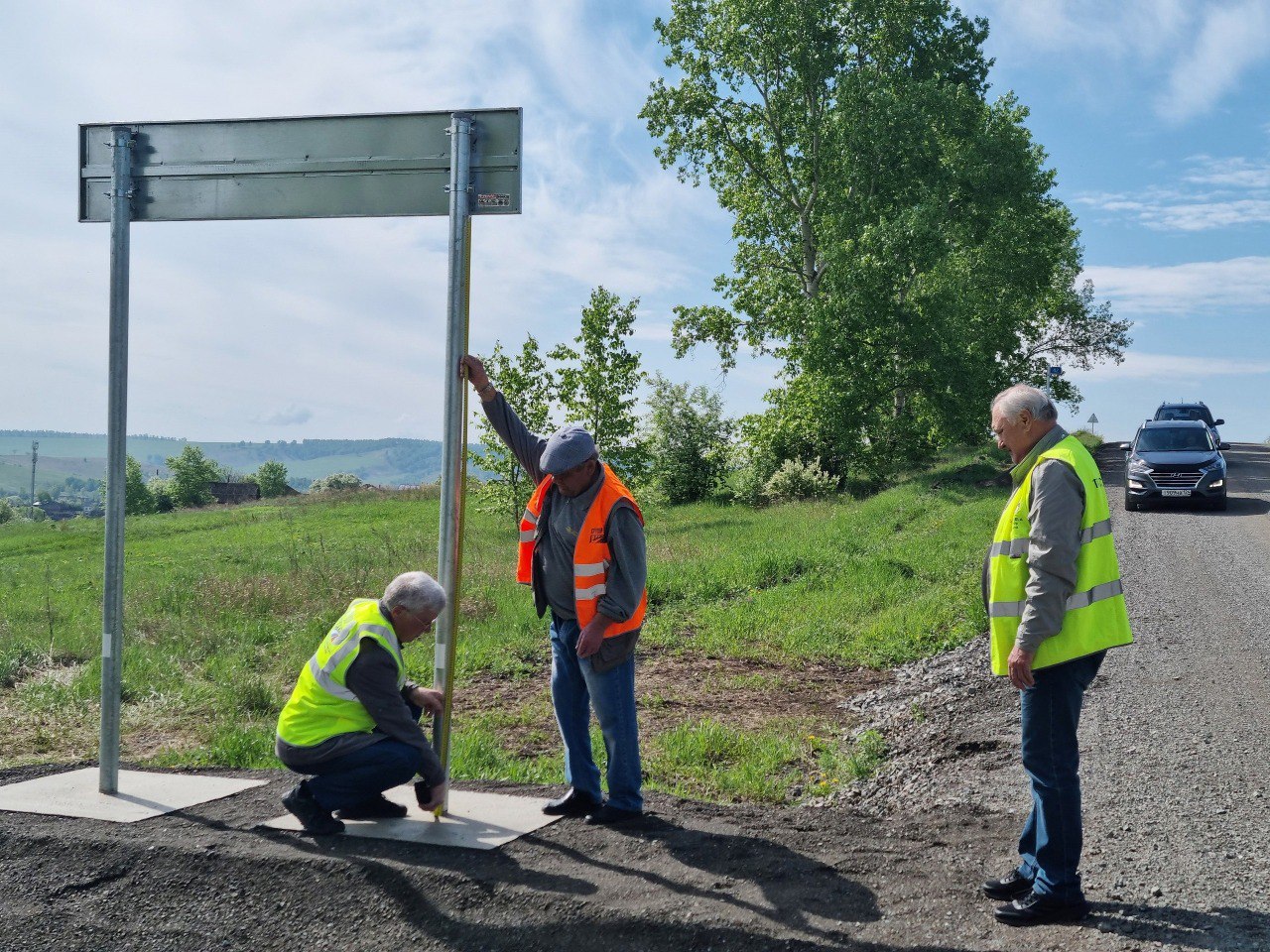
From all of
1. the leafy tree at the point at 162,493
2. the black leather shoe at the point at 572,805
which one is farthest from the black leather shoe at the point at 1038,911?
the leafy tree at the point at 162,493

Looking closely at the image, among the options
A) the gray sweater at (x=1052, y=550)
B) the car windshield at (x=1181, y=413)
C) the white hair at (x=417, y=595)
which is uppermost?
the car windshield at (x=1181, y=413)

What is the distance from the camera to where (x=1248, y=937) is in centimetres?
403

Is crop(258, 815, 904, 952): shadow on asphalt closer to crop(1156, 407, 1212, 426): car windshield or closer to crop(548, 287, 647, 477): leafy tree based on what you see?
crop(548, 287, 647, 477): leafy tree

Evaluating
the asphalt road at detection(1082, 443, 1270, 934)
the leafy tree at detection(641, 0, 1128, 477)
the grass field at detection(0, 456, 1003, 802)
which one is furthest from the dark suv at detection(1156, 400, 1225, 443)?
the asphalt road at detection(1082, 443, 1270, 934)

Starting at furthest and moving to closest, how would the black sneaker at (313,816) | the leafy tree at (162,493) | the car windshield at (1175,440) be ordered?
the leafy tree at (162,493), the car windshield at (1175,440), the black sneaker at (313,816)

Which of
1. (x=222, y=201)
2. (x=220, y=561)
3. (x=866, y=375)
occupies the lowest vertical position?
(x=220, y=561)

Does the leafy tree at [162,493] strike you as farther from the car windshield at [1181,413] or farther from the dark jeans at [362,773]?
the dark jeans at [362,773]

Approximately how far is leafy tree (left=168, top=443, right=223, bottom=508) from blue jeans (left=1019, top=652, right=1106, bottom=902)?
7778cm

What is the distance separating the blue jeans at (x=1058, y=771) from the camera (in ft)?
13.6

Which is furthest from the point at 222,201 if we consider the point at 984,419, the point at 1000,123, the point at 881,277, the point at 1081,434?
the point at 1081,434

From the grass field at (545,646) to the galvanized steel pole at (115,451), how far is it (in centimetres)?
151

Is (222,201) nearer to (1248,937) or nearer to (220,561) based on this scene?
(1248,937)

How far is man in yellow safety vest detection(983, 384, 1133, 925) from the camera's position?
13.4ft

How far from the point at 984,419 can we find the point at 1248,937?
28.8 metres
